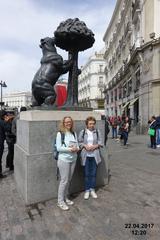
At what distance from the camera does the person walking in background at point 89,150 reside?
4.66 metres

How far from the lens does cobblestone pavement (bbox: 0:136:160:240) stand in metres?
3.36

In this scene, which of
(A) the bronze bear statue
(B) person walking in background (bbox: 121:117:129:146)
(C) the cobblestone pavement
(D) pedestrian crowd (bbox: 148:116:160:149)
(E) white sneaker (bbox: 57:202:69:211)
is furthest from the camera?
(B) person walking in background (bbox: 121:117:129:146)

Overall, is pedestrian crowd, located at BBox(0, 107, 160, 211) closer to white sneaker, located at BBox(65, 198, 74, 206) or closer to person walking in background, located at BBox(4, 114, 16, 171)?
white sneaker, located at BBox(65, 198, 74, 206)

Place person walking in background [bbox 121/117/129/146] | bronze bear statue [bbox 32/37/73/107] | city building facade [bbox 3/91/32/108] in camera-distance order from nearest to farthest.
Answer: bronze bear statue [bbox 32/37/73/107] → person walking in background [bbox 121/117/129/146] → city building facade [bbox 3/91/32/108]

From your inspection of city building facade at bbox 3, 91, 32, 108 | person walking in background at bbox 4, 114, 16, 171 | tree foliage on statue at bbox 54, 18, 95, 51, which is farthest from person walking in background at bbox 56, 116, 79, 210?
city building facade at bbox 3, 91, 32, 108

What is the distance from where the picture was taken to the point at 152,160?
28.9 feet

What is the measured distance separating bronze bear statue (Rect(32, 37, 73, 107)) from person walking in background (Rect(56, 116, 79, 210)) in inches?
41.8

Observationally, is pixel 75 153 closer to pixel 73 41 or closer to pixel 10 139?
pixel 73 41

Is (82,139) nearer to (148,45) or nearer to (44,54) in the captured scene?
(44,54)

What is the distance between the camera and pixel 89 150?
464cm

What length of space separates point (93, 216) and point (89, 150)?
123 cm

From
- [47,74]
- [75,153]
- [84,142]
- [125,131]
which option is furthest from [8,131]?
[125,131]

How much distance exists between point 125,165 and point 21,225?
483 cm

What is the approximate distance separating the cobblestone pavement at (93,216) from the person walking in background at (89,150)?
1.03 feet
